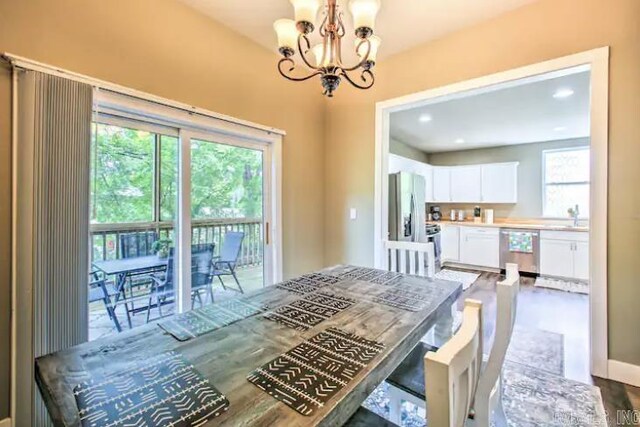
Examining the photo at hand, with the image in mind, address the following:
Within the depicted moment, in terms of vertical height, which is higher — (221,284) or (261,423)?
(261,423)

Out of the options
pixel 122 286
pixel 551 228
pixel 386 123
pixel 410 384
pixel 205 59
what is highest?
pixel 205 59

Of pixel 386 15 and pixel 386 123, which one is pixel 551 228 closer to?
pixel 386 123

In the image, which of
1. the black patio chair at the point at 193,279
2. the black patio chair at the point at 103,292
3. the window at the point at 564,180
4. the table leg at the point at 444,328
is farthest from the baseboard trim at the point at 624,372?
the window at the point at 564,180

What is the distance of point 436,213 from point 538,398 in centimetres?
507

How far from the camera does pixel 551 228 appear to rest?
466cm

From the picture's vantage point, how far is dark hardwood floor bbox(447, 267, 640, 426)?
186cm

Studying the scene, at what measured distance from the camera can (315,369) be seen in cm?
89

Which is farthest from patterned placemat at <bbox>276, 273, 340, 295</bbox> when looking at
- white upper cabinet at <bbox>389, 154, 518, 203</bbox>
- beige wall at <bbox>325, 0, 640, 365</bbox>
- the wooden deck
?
white upper cabinet at <bbox>389, 154, 518, 203</bbox>

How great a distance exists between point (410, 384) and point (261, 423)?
0.85m

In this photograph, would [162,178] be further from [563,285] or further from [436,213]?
[436,213]

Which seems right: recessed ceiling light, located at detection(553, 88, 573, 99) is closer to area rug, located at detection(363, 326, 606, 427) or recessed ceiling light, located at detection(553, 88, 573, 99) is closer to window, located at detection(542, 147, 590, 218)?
window, located at detection(542, 147, 590, 218)

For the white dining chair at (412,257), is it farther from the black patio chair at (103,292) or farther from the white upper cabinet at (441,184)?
the white upper cabinet at (441,184)

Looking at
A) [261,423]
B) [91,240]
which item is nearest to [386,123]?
[91,240]

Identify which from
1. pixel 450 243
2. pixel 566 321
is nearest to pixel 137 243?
pixel 566 321
